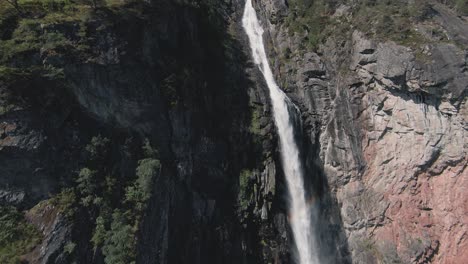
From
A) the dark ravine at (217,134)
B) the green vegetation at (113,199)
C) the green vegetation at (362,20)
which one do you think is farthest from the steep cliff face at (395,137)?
the green vegetation at (113,199)

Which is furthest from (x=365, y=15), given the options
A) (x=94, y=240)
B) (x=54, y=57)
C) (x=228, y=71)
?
(x=94, y=240)

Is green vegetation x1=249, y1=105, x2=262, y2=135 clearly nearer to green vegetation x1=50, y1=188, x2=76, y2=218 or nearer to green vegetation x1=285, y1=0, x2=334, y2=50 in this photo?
green vegetation x1=285, y1=0, x2=334, y2=50

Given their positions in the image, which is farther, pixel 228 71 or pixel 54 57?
pixel 228 71

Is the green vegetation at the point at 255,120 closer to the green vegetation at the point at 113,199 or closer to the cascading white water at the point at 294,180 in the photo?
the cascading white water at the point at 294,180

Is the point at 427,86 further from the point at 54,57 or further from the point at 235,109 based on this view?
the point at 54,57

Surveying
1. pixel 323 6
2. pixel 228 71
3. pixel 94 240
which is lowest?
pixel 94 240

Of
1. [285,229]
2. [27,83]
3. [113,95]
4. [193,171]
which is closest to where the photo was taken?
[27,83]

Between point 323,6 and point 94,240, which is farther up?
point 323,6
